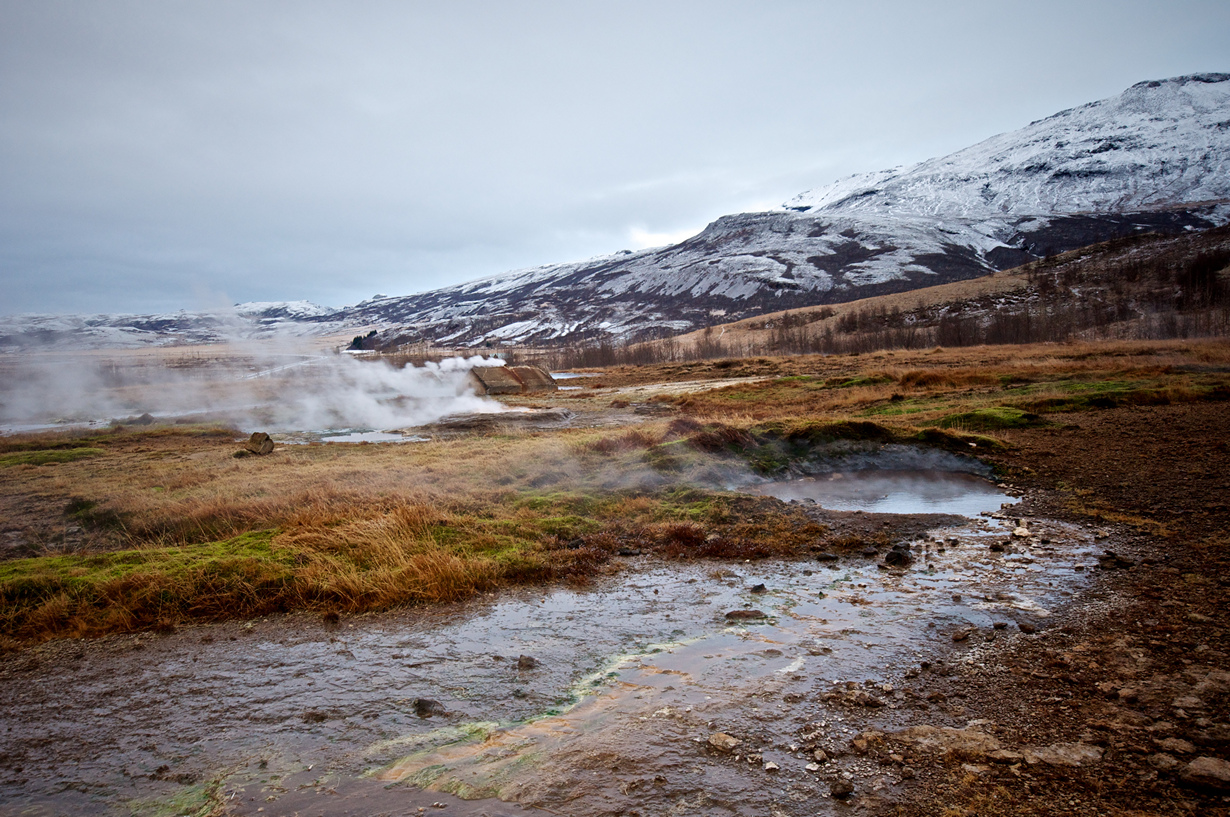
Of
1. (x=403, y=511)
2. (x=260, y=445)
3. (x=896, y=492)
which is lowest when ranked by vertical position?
(x=896, y=492)

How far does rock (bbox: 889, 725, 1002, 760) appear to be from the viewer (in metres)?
4.71

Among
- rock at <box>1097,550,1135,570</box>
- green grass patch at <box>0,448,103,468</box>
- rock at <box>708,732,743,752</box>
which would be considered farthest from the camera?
green grass patch at <box>0,448,103,468</box>

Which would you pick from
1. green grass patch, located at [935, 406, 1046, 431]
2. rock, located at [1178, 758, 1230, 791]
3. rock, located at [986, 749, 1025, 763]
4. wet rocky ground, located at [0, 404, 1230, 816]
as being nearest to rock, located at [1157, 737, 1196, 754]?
wet rocky ground, located at [0, 404, 1230, 816]

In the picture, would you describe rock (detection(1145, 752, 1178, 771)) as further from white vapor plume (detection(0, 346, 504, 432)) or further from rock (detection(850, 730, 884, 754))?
white vapor plume (detection(0, 346, 504, 432))

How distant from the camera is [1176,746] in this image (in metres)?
4.43

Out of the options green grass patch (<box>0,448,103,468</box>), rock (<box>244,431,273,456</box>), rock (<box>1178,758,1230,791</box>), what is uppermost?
green grass patch (<box>0,448,103,468</box>)

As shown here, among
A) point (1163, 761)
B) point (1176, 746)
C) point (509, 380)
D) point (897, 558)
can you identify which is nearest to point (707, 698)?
point (1163, 761)

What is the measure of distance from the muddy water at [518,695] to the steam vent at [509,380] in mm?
41977

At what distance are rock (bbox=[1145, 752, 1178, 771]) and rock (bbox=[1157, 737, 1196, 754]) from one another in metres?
0.08

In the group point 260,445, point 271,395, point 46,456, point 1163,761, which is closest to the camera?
point 1163,761

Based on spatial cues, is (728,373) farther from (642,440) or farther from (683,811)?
(683,811)

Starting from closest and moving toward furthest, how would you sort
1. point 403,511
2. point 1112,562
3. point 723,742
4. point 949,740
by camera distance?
1. point 949,740
2. point 723,742
3. point 1112,562
4. point 403,511

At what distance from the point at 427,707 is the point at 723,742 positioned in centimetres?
304

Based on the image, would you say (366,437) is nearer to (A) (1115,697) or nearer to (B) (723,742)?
(B) (723,742)
